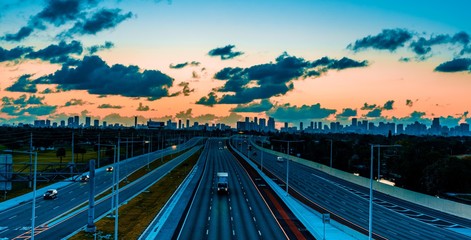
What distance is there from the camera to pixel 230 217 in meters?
48.6

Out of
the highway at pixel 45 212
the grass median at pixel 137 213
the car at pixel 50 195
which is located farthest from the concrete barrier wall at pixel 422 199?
the car at pixel 50 195

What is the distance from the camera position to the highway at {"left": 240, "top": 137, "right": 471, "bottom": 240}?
4391cm

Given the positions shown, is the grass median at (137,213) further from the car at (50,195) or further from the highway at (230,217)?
the car at (50,195)

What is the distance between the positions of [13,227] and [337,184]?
59.6m

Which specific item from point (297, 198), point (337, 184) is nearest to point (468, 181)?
point (337, 184)

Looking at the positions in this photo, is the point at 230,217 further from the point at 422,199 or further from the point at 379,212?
the point at 422,199

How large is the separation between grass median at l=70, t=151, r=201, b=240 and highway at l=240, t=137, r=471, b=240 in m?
21.1

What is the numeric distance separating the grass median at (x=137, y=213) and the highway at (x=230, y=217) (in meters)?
4.20

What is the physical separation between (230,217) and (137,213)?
11019 mm

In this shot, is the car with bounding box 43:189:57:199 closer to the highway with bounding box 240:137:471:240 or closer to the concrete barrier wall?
the highway with bounding box 240:137:471:240

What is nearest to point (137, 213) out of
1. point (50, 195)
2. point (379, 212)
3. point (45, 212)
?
point (45, 212)

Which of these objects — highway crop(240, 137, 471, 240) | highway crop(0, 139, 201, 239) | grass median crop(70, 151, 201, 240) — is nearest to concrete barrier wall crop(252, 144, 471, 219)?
highway crop(240, 137, 471, 240)

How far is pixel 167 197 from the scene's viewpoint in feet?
206

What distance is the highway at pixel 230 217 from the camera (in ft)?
A: 132
